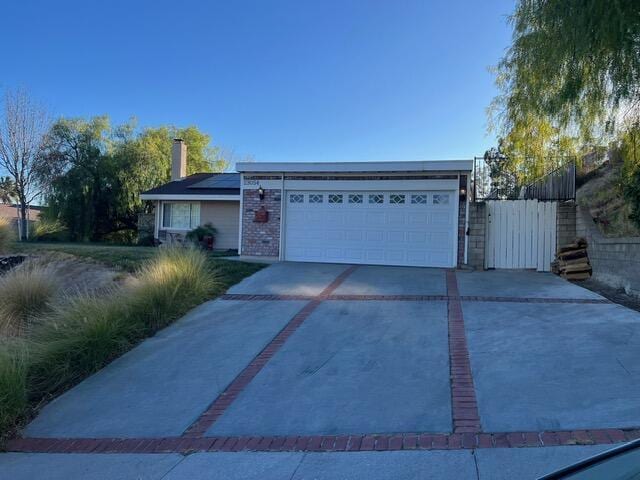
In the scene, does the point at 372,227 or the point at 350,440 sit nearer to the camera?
the point at 350,440

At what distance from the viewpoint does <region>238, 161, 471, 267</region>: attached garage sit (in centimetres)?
1362

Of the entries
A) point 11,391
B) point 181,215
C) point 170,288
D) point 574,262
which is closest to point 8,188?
point 181,215

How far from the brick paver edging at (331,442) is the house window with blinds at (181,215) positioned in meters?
16.3

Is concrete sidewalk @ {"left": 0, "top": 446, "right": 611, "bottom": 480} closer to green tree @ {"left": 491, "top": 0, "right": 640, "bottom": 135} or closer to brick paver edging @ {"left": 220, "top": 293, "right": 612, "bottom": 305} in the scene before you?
brick paver edging @ {"left": 220, "top": 293, "right": 612, "bottom": 305}

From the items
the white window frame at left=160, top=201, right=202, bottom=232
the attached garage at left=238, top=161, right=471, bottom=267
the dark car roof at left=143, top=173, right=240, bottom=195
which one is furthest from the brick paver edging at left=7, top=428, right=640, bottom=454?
the white window frame at left=160, top=201, right=202, bottom=232

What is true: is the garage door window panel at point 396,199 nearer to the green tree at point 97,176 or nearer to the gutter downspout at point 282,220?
the gutter downspout at point 282,220

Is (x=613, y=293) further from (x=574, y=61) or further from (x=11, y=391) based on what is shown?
(x=11, y=391)

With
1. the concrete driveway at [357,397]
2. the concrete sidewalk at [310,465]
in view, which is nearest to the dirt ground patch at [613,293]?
the concrete driveway at [357,397]

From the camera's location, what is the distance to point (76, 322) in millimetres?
7172

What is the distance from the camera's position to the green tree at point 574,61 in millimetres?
7055

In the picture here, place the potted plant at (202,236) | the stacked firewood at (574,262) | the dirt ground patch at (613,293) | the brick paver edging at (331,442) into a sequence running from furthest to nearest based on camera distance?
the potted plant at (202,236) → the stacked firewood at (574,262) → the dirt ground patch at (613,293) → the brick paver edging at (331,442)

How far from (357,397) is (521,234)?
9627mm

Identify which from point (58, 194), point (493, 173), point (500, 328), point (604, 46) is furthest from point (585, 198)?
point (58, 194)

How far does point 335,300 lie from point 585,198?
7.17m
